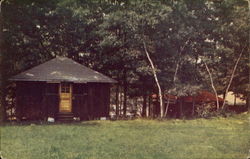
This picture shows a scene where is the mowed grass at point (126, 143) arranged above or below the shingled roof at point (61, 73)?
below

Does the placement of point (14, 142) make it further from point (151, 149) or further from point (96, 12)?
point (96, 12)

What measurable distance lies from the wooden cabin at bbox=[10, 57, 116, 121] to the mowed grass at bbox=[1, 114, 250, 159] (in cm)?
529

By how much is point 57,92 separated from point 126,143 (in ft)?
34.0

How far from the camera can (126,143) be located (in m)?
12.3

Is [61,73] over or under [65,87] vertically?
over

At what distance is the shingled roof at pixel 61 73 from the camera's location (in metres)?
20.5

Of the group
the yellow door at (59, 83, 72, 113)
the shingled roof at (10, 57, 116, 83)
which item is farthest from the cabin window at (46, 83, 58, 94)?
the shingled roof at (10, 57, 116, 83)

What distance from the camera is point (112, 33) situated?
23.4 metres

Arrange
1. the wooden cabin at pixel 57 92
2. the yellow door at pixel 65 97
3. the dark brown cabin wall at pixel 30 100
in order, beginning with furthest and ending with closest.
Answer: the yellow door at pixel 65 97 < the dark brown cabin wall at pixel 30 100 < the wooden cabin at pixel 57 92

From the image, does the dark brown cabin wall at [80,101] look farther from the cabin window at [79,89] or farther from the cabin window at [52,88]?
the cabin window at [52,88]

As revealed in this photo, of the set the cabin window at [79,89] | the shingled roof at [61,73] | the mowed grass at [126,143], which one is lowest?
the mowed grass at [126,143]

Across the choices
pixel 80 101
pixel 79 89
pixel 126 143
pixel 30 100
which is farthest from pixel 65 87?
pixel 126 143

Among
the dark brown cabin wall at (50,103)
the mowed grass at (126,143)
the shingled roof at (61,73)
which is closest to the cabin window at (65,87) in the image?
the dark brown cabin wall at (50,103)

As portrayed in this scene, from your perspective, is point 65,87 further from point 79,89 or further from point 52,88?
point 79,89
